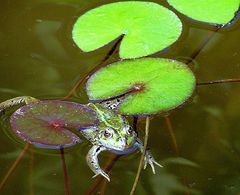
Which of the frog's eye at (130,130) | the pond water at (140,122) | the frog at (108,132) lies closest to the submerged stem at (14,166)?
the pond water at (140,122)

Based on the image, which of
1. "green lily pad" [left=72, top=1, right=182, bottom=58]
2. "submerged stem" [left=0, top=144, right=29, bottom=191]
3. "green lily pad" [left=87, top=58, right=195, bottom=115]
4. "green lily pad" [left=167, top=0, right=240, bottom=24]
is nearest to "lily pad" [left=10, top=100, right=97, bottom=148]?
"submerged stem" [left=0, top=144, right=29, bottom=191]

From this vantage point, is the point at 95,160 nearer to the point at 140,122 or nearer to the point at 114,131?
the point at 114,131

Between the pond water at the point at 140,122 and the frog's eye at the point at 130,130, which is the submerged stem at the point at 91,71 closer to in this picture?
the pond water at the point at 140,122

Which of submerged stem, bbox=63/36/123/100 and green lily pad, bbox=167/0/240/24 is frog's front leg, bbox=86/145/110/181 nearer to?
submerged stem, bbox=63/36/123/100

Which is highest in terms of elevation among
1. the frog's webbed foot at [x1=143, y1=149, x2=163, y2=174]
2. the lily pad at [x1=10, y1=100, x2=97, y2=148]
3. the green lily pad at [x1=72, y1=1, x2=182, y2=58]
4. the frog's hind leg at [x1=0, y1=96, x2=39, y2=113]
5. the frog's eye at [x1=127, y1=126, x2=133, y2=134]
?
the green lily pad at [x1=72, y1=1, x2=182, y2=58]

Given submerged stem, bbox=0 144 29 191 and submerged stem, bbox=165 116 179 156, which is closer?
submerged stem, bbox=0 144 29 191

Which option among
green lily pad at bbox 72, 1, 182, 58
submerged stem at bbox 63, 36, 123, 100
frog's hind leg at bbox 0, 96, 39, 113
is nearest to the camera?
frog's hind leg at bbox 0, 96, 39, 113

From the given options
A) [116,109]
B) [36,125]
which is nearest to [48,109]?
[36,125]
